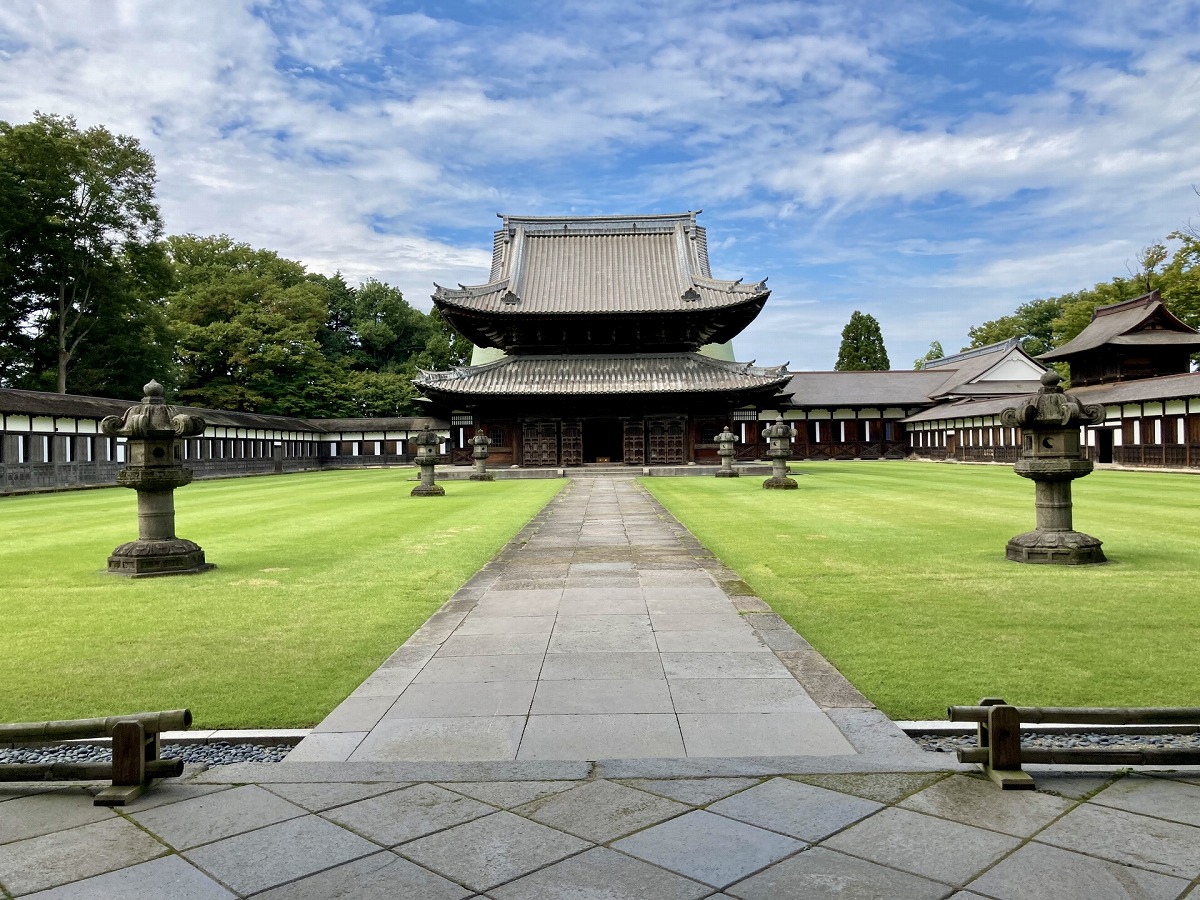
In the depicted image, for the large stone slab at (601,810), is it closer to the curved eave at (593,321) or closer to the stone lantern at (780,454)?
the stone lantern at (780,454)

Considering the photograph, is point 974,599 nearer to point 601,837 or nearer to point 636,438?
point 601,837

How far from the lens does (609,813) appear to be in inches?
131

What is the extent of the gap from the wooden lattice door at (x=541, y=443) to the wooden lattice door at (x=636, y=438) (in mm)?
3514

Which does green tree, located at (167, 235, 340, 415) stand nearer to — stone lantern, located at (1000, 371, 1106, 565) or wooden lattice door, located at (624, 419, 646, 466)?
wooden lattice door, located at (624, 419, 646, 466)

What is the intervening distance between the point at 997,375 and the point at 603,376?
29531mm

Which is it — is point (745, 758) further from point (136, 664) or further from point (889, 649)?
point (136, 664)

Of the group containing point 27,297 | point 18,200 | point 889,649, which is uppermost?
point 18,200

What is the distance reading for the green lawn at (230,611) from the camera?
5285mm

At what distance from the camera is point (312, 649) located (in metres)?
6.38

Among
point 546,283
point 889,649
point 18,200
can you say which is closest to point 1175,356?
point 546,283

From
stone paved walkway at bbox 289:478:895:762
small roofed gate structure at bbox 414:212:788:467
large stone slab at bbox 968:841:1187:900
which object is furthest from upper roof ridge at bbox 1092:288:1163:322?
large stone slab at bbox 968:841:1187:900

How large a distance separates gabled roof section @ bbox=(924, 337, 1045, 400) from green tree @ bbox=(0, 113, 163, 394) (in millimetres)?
49271

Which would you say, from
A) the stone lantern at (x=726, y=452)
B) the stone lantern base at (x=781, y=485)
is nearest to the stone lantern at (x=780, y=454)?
the stone lantern base at (x=781, y=485)

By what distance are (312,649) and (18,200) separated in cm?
4013
